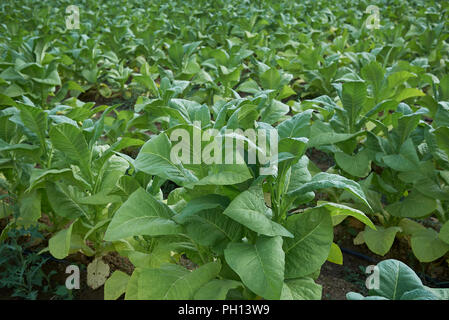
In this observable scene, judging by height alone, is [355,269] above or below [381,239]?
below

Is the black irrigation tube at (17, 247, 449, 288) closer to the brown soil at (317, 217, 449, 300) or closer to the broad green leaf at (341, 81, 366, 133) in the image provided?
the brown soil at (317, 217, 449, 300)

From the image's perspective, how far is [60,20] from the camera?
8.03 metres

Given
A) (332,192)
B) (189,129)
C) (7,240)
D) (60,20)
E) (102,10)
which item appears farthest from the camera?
(102,10)

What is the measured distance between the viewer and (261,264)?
157 centimetres

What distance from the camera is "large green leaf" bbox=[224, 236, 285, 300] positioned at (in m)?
1.50

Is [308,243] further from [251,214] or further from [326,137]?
[326,137]

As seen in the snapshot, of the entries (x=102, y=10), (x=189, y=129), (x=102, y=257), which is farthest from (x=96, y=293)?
(x=102, y=10)

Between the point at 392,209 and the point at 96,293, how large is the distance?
1.87m

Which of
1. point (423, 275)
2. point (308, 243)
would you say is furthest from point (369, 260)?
point (308, 243)

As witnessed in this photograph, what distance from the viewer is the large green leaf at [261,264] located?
1497 mm

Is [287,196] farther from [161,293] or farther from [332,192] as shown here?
[332,192]

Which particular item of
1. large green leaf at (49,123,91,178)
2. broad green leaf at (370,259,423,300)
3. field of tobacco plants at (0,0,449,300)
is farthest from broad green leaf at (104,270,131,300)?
broad green leaf at (370,259,423,300)

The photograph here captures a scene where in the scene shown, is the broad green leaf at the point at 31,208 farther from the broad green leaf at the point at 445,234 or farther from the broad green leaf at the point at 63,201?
the broad green leaf at the point at 445,234

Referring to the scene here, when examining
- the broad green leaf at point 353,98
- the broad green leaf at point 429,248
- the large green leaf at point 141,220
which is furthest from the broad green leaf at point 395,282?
the broad green leaf at point 353,98
